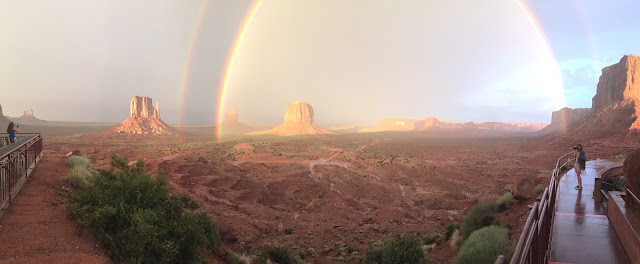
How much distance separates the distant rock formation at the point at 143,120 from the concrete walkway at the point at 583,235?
109 meters

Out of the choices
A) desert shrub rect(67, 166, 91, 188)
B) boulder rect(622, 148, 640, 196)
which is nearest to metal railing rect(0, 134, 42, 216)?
desert shrub rect(67, 166, 91, 188)

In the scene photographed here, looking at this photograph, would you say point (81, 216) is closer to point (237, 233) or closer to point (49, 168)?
point (49, 168)

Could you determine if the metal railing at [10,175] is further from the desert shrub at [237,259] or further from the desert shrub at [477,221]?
the desert shrub at [477,221]

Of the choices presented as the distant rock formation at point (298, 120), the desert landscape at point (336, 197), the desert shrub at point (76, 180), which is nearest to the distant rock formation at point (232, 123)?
the distant rock formation at point (298, 120)

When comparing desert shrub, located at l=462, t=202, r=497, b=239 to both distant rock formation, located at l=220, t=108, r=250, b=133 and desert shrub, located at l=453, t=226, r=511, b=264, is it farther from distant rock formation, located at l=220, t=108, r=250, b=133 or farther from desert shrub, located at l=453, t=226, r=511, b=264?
distant rock formation, located at l=220, t=108, r=250, b=133

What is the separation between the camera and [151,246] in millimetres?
6797

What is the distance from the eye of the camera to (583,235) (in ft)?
17.9

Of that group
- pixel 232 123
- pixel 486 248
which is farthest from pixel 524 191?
pixel 232 123

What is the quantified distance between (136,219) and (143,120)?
376 feet

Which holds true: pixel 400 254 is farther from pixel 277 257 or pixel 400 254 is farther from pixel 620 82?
pixel 620 82

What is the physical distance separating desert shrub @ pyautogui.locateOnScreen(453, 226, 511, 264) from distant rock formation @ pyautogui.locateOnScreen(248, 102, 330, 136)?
113009 mm

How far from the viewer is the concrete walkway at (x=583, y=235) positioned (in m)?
4.55

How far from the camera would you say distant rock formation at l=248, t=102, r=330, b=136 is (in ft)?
407

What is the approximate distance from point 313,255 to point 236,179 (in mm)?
16168
